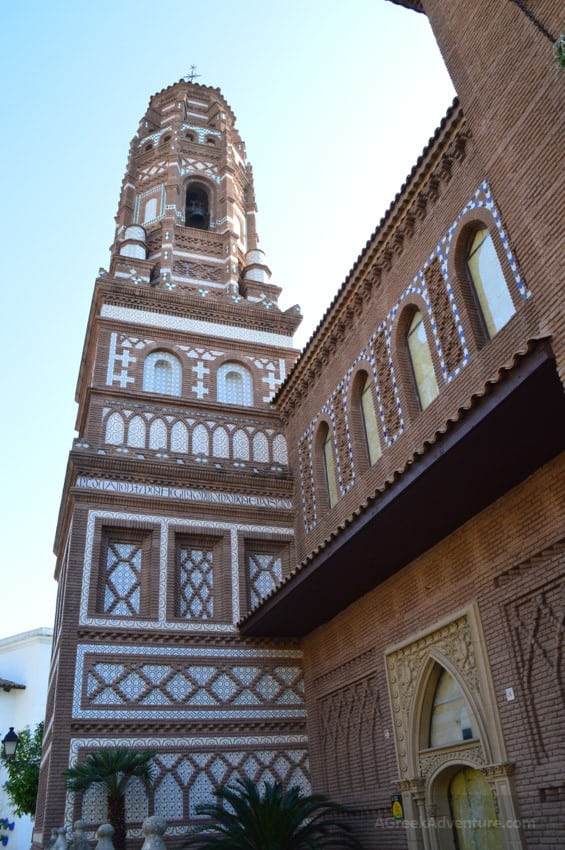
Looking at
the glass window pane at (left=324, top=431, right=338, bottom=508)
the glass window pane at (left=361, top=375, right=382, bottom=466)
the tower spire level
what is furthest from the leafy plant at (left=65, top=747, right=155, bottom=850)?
the tower spire level

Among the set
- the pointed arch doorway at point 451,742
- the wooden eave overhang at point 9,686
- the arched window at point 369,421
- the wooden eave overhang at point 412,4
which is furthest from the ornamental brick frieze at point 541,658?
the wooden eave overhang at point 9,686

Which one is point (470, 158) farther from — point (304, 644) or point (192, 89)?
point (192, 89)

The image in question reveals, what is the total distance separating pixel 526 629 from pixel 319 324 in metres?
7.53

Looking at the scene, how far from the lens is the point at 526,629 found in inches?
320

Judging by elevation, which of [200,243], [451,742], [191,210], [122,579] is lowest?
[451,742]

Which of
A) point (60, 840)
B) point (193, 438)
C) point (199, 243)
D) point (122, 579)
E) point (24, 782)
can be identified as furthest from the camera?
point (199, 243)

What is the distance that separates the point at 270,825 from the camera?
1034 centimetres

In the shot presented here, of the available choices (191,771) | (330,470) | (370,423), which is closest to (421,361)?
(370,423)

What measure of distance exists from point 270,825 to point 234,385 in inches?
354

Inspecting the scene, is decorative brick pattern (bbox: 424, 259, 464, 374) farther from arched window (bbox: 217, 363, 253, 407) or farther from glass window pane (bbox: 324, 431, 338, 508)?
arched window (bbox: 217, 363, 253, 407)

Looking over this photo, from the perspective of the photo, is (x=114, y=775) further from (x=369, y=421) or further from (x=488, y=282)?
(x=488, y=282)

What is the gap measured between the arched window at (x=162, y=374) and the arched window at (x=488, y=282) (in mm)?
7622

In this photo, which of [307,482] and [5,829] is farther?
[5,829]

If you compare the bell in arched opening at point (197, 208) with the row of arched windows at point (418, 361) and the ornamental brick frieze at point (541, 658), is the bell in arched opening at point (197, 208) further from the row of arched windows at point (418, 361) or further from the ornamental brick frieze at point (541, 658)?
the ornamental brick frieze at point (541, 658)
